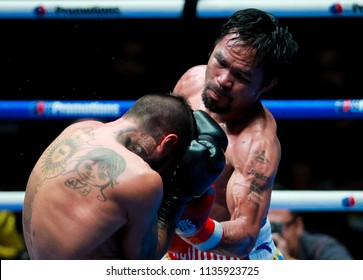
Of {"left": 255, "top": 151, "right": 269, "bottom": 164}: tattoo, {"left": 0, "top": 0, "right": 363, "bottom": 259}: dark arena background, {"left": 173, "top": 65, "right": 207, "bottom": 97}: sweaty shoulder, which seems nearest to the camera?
{"left": 255, "top": 151, "right": 269, "bottom": 164}: tattoo

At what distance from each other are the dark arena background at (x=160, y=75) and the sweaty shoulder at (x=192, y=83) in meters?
0.58

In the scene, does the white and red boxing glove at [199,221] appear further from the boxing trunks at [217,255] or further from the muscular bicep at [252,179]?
the boxing trunks at [217,255]

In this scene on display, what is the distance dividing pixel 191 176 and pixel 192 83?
926mm

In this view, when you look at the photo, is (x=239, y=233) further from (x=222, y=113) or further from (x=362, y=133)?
(x=362, y=133)

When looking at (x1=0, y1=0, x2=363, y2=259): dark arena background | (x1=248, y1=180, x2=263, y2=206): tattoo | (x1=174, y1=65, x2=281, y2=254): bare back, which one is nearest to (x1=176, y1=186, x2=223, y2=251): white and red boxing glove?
(x1=174, y1=65, x2=281, y2=254): bare back

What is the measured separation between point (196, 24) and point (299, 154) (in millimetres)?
824

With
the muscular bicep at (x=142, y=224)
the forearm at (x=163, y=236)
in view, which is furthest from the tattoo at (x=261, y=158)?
the muscular bicep at (x=142, y=224)

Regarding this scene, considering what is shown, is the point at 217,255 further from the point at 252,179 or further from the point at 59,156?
the point at 59,156

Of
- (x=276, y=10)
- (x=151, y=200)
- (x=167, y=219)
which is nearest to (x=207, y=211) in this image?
(x=167, y=219)

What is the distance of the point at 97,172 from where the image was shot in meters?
2.60

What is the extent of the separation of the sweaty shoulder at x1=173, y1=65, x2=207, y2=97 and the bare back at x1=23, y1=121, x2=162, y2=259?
38.9 inches

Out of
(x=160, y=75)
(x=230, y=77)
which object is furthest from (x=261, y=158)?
(x=160, y=75)

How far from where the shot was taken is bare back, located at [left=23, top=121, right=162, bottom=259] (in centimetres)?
257

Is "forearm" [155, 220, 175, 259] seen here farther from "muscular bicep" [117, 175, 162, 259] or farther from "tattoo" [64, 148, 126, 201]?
"tattoo" [64, 148, 126, 201]
